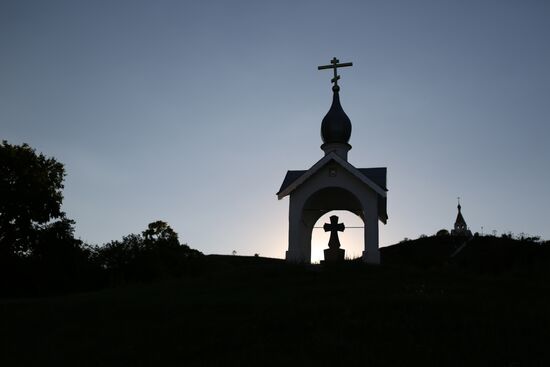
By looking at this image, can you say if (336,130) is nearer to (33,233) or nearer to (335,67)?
(335,67)

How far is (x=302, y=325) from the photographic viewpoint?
1235 cm

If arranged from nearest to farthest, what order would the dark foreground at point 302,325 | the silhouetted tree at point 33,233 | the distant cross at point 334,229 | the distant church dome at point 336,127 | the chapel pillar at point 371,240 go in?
the dark foreground at point 302,325, the chapel pillar at point 371,240, the distant cross at point 334,229, the distant church dome at point 336,127, the silhouetted tree at point 33,233

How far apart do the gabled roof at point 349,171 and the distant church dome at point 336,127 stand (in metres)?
1.76

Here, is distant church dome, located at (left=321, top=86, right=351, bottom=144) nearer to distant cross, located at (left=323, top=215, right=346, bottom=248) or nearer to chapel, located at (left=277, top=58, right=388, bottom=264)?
chapel, located at (left=277, top=58, right=388, bottom=264)

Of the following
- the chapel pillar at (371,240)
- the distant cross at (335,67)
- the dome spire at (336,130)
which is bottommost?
the chapel pillar at (371,240)

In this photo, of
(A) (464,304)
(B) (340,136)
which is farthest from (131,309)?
(B) (340,136)

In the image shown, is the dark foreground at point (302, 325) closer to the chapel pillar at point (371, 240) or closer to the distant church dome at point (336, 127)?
the chapel pillar at point (371, 240)

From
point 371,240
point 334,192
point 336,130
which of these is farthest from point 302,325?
point 336,130

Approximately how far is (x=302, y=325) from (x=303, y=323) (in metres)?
0.12

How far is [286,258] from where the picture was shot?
22297 mm

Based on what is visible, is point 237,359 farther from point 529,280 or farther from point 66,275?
point 66,275

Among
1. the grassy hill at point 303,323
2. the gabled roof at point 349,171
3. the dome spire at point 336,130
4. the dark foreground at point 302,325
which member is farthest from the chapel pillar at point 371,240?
the dome spire at point 336,130

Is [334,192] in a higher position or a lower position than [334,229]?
higher

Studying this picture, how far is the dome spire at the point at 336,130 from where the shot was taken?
23547mm
